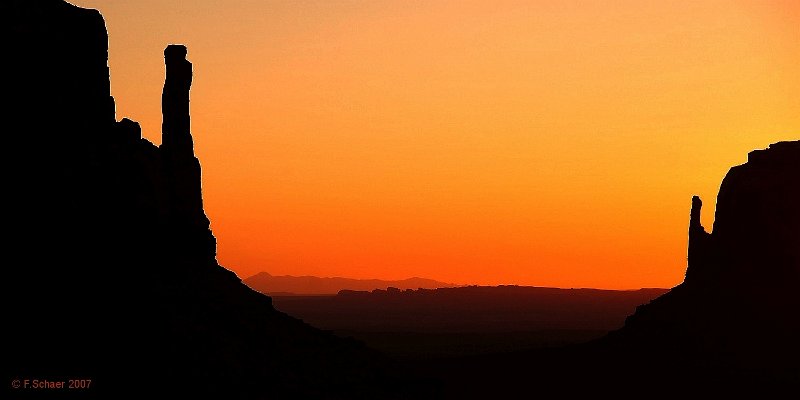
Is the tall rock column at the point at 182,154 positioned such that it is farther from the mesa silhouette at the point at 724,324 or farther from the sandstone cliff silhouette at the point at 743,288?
the sandstone cliff silhouette at the point at 743,288

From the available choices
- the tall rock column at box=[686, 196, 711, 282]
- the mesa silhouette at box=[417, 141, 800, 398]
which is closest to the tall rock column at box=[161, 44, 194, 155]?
the mesa silhouette at box=[417, 141, 800, 398]

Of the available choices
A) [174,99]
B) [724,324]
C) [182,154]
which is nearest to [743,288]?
[724,324]

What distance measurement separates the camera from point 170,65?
74688mm

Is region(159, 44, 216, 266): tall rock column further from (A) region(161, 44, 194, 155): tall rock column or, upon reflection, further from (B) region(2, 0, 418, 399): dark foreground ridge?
(B) region(2, 0, 418, 399): dark foreground ridge

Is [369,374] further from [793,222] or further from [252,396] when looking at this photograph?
[793,222]

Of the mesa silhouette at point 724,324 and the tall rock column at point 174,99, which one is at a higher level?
the tall rock column at point 174,99

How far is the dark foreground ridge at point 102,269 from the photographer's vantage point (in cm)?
5309

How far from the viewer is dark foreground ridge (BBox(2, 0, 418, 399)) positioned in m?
53.1

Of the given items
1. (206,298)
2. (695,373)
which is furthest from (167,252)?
(695,373)

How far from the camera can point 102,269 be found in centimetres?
5769

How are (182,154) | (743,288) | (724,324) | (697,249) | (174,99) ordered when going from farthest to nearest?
1. (697,249)
2. (743,288)
3. (724,324)
4. (182,154)
5. (174,99)

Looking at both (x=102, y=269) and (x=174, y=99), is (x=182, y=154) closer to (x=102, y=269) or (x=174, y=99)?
(x=174, y=99)

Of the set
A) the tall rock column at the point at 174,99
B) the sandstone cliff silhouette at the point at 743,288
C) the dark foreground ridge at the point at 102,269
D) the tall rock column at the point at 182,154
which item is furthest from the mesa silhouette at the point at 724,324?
the dark foreground ridge at the point at 102,269

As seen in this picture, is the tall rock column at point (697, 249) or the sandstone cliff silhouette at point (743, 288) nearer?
the sandstone cliff silhouette at point (743, 288)
